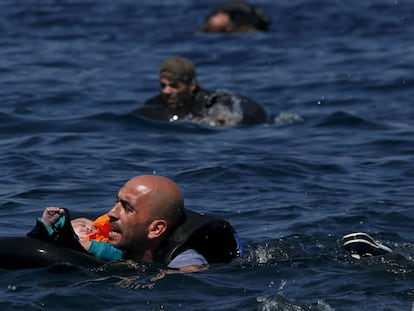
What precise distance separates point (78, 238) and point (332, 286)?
1.88m

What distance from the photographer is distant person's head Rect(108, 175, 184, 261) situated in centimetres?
931

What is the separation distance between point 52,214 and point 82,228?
0.96 m

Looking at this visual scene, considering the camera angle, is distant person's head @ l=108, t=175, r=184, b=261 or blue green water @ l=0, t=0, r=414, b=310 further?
distant person's head @ l=108, t=175, r=184, b=261

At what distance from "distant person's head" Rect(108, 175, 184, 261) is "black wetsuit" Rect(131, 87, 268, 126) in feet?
21.9

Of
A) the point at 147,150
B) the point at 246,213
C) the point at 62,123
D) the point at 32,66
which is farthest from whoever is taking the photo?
the point at 32,66

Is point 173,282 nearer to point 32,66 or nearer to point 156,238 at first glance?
point 156,238

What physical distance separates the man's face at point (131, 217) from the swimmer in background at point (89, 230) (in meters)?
0.08

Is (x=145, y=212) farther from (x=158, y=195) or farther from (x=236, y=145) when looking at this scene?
(x=236, y=145)

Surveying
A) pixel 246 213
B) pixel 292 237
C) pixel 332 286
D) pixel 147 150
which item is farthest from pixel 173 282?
pixel 147 150

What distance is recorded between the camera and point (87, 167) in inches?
535

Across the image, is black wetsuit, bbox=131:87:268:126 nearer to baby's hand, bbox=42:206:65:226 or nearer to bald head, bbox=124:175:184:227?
bald head, bbox=124:175:184:227

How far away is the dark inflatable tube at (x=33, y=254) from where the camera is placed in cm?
920

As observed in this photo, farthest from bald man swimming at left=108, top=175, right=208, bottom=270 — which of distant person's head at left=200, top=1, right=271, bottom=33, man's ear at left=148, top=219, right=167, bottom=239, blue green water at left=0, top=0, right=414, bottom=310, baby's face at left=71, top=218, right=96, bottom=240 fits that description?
distant person's head at left=200, top=1, right=271, bottom=33

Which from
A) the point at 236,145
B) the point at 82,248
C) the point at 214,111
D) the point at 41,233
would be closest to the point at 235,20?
the point at 214,111
